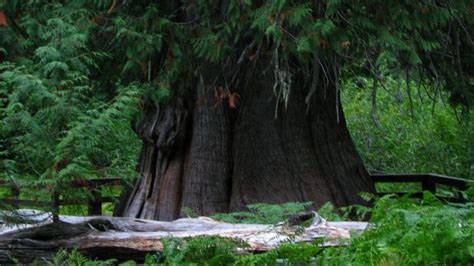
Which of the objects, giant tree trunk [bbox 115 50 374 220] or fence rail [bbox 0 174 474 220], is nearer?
fence rail [bbox 0 174 474 220]

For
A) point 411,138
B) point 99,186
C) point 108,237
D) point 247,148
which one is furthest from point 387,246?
point 411,138

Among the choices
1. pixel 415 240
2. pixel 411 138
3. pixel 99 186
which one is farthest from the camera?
pixel 411 138

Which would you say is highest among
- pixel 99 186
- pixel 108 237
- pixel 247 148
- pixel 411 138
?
pixel 411 138

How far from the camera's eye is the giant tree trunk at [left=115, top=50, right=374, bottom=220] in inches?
487

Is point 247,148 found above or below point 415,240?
above

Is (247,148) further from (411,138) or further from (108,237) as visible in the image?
(411,138)

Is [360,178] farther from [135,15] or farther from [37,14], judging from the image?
[37,14]

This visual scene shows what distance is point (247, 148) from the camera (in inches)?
489

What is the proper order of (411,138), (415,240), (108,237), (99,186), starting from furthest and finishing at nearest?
(411,138) < (99,186) < (108,237) < (415,240)

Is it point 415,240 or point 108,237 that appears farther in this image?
point 108,237

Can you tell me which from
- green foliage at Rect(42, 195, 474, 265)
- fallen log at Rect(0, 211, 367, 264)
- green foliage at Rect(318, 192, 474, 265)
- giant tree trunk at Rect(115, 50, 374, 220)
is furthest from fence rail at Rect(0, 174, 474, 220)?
green foliage at Rect(318, 192, 474, 265)

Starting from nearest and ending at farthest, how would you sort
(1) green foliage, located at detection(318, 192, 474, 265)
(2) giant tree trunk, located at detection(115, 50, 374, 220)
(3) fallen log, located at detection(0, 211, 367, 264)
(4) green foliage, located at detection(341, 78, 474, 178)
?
(1) green foliage, located at detection(318, 192, 474, 265) < (3) fallen log, located at detection(0, 211, 367, 264) < (2) giant tree trunk, located at detection(115, 50, 374, 220) < (4) green foliage, located at detection(341, 78, 474, 178)

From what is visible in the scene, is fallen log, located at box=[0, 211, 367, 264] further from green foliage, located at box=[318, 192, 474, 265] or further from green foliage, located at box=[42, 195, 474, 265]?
green foliage, located at box=[318, 192, 474, 265]

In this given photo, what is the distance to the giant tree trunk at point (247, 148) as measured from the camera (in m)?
12.4
